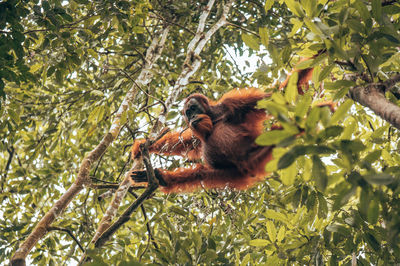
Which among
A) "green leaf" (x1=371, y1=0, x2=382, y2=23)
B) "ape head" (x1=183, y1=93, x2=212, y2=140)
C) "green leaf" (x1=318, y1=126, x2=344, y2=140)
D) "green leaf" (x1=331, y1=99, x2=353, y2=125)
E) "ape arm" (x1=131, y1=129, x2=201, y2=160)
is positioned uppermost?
"green leaf" (x1=371, y1=0, x2=382, y2=23)

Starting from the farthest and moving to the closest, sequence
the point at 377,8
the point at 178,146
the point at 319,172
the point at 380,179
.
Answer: the point at 178,146
the point at 377,8
the point at 319,172
the point at 380,179

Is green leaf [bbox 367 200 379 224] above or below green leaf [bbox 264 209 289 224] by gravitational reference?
above

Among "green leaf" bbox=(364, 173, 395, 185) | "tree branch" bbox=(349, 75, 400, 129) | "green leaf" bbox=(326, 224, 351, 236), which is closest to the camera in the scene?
"green leaf" bbox=(364, 173, 395, 185)

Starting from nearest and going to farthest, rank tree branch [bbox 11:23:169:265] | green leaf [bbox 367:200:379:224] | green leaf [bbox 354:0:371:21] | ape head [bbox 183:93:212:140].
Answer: green leaf [bbox 367:200:379:224], green leaf [bbox 354:0:371:21], tree branch [bbox 11:23:169:265], ape head [bbox 183:93:212:140]

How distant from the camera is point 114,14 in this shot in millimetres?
3494

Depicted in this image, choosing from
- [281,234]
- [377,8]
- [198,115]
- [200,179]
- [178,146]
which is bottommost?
[281,234]

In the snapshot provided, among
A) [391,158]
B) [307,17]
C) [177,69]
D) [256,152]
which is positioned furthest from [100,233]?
[177,69]

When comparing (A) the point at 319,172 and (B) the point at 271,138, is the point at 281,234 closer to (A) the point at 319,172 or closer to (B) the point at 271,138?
(A) the point at 319,172

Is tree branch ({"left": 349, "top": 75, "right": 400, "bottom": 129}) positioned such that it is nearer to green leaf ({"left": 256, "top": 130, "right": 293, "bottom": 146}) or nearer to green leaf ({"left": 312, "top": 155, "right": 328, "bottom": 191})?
green leaf ({"left": 312, "top": 155, "right": 328, "bottom": 191})

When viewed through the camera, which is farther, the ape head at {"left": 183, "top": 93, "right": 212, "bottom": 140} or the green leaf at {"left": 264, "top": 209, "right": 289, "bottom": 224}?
the ape head at {"left": 183, "top": 93, "right": 212, "bottom": 140}

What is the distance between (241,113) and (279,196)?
1032 millimetres

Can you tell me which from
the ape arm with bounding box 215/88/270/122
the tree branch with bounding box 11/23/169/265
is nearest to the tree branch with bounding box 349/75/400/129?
the ape arm with bounding box 215/88/270/122

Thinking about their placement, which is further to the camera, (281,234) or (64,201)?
(64,201)

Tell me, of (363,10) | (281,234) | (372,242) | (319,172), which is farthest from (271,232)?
(363,10)
